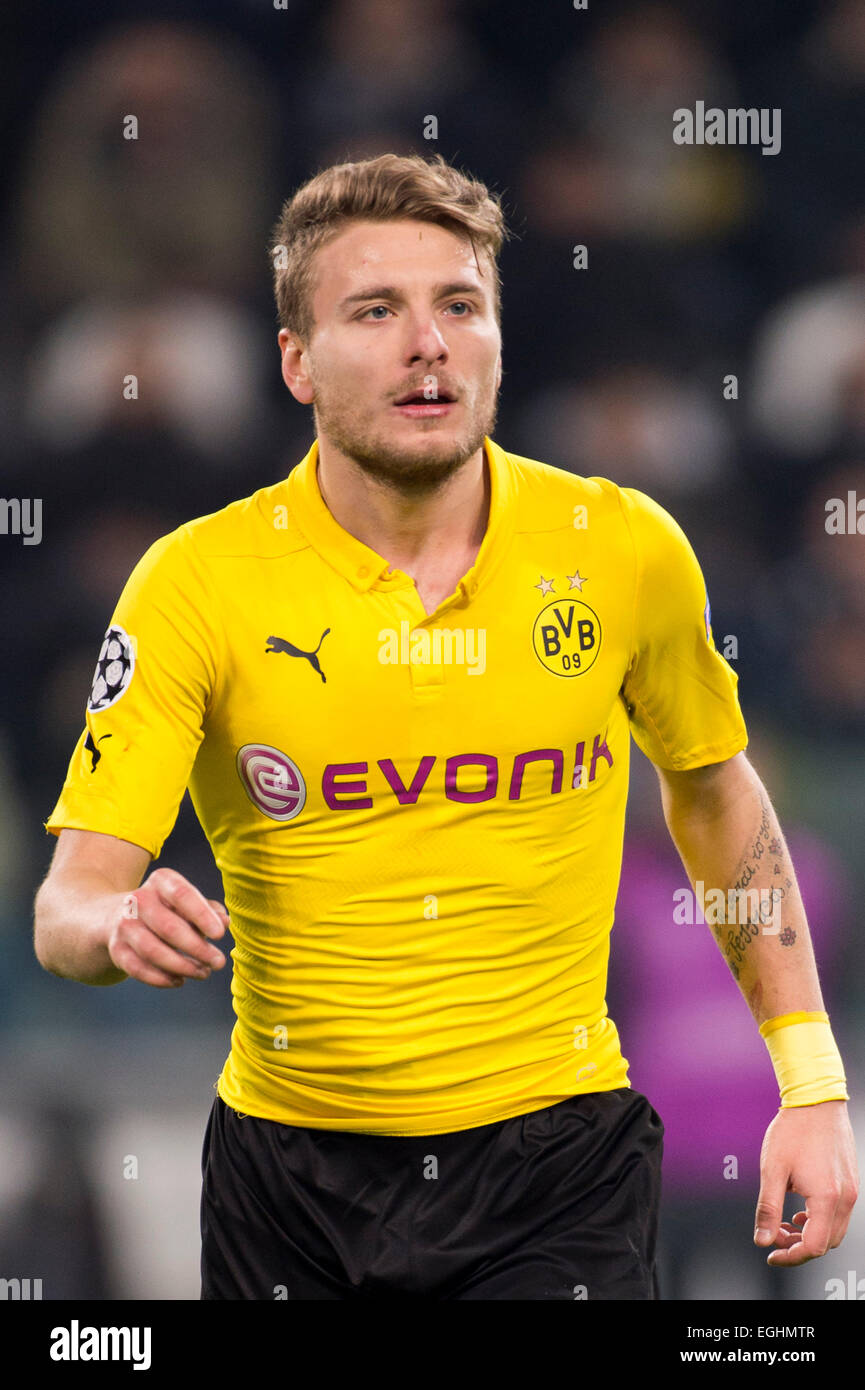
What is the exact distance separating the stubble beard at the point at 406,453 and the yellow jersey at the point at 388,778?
0.09 meters

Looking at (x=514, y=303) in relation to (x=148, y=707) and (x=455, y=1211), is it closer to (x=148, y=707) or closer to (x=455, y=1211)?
(x=148, y=707)

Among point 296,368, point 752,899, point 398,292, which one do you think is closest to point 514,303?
point 296,368

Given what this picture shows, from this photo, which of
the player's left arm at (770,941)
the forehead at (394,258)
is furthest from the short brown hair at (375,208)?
the player's left arm at (770,941)

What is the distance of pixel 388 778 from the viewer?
186 centimetres

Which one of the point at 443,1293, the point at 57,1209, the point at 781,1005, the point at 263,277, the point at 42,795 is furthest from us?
the point at 263,277

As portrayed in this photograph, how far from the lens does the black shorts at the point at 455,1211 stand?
1812 mm

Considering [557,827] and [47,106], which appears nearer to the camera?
[557,827]

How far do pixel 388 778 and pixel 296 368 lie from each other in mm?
581

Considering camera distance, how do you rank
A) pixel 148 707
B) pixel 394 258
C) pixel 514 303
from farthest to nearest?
pixel 514 303 < pixel 394 258 < pixel 148 707

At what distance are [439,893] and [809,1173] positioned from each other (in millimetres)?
568

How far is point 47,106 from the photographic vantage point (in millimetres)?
3566

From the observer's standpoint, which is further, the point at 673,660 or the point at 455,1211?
the point at 673,660

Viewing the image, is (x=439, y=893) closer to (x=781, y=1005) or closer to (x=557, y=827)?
(x=557, y=827)
